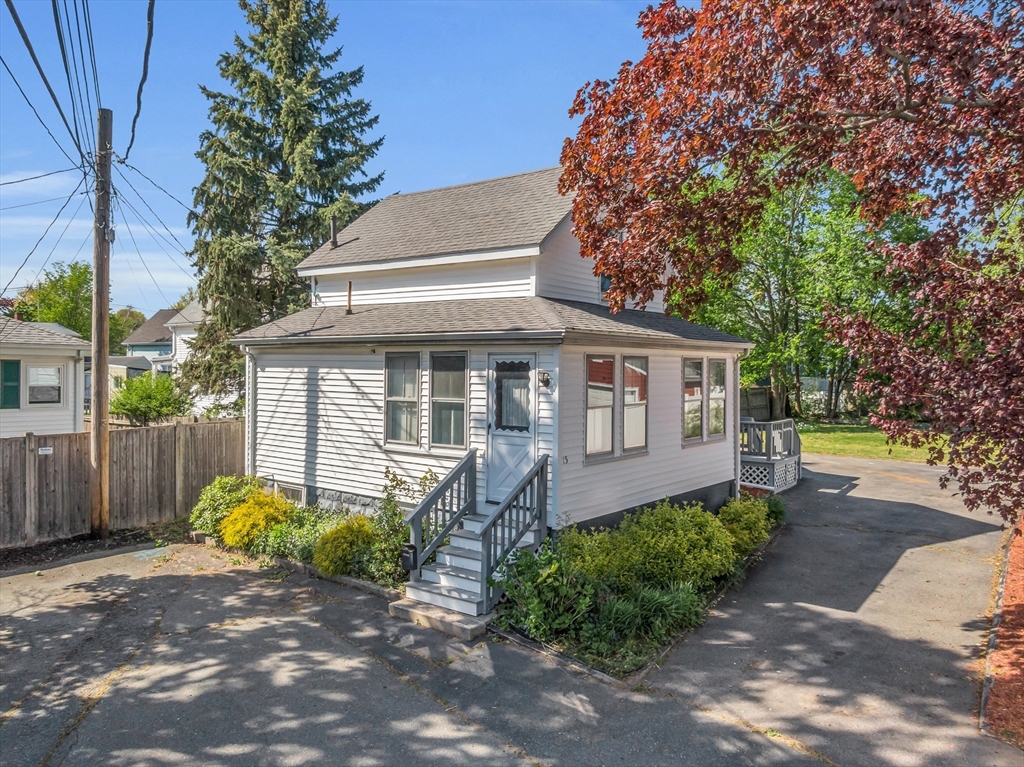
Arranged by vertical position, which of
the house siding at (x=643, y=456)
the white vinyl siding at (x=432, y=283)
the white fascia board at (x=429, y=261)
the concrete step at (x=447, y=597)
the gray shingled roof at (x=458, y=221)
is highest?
the gray shingled roof at (x=458, y=221)

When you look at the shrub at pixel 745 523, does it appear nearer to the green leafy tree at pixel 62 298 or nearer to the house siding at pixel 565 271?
the house siding at pixel 565 271

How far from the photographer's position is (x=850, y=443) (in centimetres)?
2316

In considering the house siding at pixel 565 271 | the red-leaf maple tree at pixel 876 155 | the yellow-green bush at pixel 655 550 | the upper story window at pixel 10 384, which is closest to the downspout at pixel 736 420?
the yellow-green bush at pixel 655 550

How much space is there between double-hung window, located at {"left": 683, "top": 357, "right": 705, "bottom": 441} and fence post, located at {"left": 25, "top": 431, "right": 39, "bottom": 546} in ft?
35.9

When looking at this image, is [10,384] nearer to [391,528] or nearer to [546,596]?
[391,528]

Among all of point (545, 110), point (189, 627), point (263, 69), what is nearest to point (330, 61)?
point (263, 69)

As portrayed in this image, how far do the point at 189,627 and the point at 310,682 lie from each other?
2.26 m

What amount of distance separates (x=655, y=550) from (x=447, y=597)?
288 cm

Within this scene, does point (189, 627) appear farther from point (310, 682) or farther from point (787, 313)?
point (787, 313)

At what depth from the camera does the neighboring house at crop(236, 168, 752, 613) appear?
837 centimetres

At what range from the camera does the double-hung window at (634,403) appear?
9.69m

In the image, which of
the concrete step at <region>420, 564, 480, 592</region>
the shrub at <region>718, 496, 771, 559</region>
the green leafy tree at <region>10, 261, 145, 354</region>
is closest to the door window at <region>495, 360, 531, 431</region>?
the concrete step at <region>420, 564, 480, 592</region>

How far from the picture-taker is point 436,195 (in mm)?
14398

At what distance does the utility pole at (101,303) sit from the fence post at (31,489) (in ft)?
2.54
